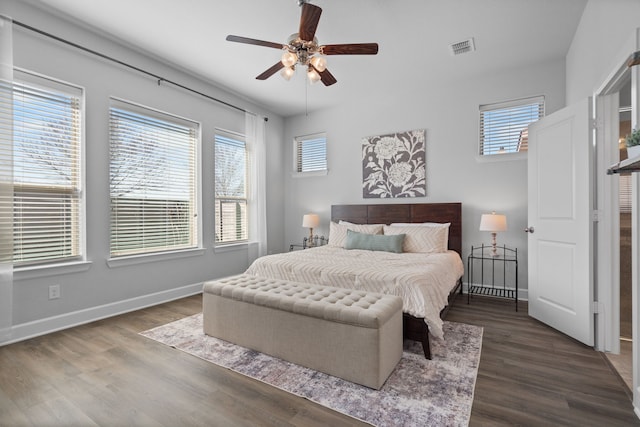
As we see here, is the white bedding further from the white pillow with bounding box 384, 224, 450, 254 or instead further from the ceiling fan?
the ceiling fan

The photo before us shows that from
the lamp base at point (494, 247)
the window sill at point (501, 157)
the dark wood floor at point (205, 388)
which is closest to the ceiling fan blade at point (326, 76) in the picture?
the window sill at point (501, 157)

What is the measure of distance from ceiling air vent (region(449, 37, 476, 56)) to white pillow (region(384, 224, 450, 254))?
2.05 metres

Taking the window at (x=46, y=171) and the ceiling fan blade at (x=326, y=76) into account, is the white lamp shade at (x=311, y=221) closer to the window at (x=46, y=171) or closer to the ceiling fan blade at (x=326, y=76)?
the ceiling fan blade at (x=326, y=76)

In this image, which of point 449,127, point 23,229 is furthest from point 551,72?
point 23,229

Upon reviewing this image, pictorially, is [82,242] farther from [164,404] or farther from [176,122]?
[164,404]

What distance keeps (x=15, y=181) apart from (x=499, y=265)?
526 cm

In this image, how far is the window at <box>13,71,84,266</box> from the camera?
2662 mm

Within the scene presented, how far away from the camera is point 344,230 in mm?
4484

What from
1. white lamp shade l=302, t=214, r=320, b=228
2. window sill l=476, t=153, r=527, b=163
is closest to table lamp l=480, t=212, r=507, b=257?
window sill l=476, t=153, r=527, b=163

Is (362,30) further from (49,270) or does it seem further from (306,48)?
(49,270)

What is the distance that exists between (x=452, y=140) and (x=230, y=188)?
3.38m

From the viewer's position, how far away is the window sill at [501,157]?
381 cm

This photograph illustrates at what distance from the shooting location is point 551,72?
367 centimetres

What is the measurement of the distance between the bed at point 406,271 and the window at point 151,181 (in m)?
1.39
